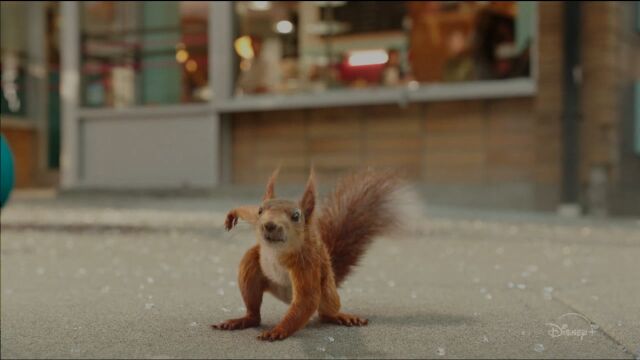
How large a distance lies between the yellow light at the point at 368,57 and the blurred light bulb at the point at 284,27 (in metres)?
1.12

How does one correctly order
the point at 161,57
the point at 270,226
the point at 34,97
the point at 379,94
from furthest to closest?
the point at 34,97 → the point at 161,57 → the point at 379,94 → the point at 270,226

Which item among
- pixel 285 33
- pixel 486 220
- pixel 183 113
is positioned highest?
pixel 285 33

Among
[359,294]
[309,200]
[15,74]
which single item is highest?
[15,74]

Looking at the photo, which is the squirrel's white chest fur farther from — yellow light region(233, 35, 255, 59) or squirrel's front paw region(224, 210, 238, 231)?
yellow light region(233, 35, 255, 59)

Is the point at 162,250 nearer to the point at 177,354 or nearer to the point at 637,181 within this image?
the point at 177,354

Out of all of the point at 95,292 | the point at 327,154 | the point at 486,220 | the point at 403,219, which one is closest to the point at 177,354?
the point at 403,219

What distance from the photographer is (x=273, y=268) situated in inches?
98.0

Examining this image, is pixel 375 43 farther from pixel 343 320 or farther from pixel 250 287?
pixel 250 287

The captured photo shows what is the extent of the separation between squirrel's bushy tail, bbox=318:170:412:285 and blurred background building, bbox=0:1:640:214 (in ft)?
25.2

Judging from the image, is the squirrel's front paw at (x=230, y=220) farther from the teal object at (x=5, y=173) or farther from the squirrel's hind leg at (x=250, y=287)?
the teal object at (x=5, y=173)

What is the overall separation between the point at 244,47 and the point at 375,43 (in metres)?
2.17

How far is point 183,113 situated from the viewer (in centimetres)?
1310

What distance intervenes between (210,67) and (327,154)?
2.47 m

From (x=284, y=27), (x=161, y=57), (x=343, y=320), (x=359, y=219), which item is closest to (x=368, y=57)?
(x=284, y=27)
